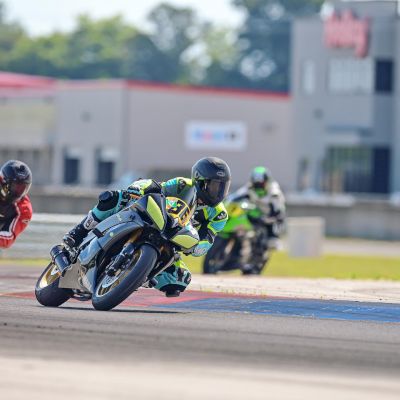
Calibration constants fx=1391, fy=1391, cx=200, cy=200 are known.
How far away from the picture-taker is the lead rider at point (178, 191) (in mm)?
12562

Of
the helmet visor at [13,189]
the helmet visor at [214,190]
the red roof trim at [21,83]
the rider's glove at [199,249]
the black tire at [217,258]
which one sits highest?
the red roof trim at [21,83]

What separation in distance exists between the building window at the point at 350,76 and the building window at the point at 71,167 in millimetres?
15563

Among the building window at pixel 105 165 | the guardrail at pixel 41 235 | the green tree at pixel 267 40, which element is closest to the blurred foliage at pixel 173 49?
the green tree at pixel 267 40

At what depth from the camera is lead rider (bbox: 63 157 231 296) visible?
1256 cm

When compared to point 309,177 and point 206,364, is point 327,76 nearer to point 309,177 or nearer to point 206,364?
point 309,177

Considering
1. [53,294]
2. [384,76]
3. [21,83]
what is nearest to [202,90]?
[384,76]

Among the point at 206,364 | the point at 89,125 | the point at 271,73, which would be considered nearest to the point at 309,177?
the point at 89,125

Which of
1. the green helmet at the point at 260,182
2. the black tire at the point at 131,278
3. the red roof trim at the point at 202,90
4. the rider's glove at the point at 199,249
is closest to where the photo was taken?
the black tire at the point at 131,278

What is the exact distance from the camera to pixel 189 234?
1217 centimetres

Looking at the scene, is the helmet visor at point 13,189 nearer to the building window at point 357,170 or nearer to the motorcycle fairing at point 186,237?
the motorcycle fairing at point 186,237

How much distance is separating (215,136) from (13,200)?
64453 mm

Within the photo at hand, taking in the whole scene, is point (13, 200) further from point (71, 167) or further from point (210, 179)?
point (71, 167)

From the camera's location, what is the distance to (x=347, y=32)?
71375 millimetres

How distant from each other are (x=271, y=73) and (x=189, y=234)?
142 metres
